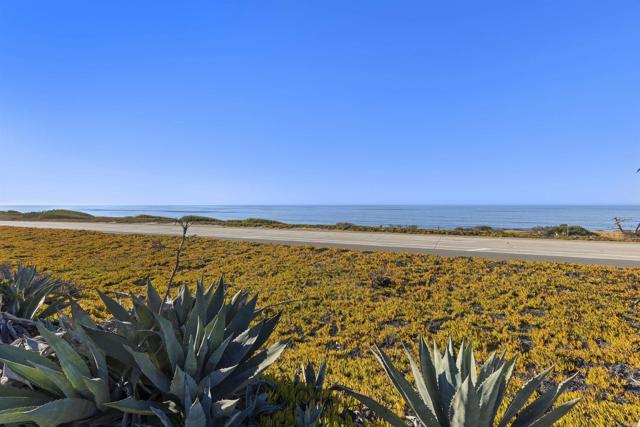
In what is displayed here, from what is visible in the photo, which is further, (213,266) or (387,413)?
(213,266)

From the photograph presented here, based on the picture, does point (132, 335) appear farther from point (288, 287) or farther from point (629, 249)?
point (629, 249)

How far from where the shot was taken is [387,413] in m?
1.88

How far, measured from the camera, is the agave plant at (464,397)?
1.60 meters

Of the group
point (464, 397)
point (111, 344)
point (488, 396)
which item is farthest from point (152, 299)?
point (488, 396)

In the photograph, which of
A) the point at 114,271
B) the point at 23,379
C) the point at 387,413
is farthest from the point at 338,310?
the point at 114,271

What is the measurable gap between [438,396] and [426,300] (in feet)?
17.7

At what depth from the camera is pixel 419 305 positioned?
22.0 feet

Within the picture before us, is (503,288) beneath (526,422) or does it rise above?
beneath

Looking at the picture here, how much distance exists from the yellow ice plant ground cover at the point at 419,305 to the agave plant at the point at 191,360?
16.9 inches

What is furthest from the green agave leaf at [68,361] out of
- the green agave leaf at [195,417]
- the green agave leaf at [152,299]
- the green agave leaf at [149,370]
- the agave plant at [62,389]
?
the green agave leaf at [152,299]

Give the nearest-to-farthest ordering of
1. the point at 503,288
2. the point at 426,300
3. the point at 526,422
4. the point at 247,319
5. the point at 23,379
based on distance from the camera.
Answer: the point at 23,379
the point at 526,422
the point at 247,319
the point at 426,300
the point at 503,288

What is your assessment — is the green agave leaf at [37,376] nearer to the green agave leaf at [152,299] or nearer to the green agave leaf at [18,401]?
the green agave leaf at [18,401]

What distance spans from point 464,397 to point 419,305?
17.7 feet

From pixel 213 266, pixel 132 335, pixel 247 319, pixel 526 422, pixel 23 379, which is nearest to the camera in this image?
pixel 23 379
